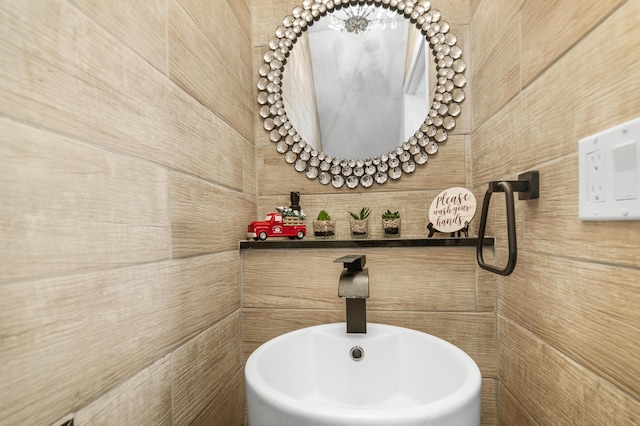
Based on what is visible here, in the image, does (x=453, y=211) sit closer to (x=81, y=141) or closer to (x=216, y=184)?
(x=216, y=184)

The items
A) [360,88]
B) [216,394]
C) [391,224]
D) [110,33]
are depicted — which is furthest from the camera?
[360,88]

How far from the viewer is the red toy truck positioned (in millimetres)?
1137

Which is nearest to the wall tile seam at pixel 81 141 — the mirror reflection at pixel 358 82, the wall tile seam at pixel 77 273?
the wall tile seam at pixel 77 273

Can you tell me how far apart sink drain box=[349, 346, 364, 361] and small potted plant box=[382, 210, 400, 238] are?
0.41 meters

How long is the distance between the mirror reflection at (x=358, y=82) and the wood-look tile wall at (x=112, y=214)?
367 millimetres

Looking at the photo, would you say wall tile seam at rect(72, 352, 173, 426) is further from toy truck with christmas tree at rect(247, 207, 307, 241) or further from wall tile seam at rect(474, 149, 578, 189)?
wall tile seam at rect(474, 149, 578, 189)

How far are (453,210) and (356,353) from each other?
1.71ft

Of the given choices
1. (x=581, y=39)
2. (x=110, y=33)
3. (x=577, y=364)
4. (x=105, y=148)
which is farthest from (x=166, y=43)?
(x=577, y=364)

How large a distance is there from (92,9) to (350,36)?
0.92m

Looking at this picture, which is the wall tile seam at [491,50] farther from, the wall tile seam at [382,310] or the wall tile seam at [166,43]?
the wall tile seam at [166,43]

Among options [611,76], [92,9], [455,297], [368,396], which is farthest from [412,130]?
[92,9]

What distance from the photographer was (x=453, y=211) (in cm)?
106

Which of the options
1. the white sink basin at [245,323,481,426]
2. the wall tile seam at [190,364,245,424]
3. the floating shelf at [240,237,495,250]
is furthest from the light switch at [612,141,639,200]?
the wall tile seam at [190,364,245,424]

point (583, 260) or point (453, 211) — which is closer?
point (583, 260)
